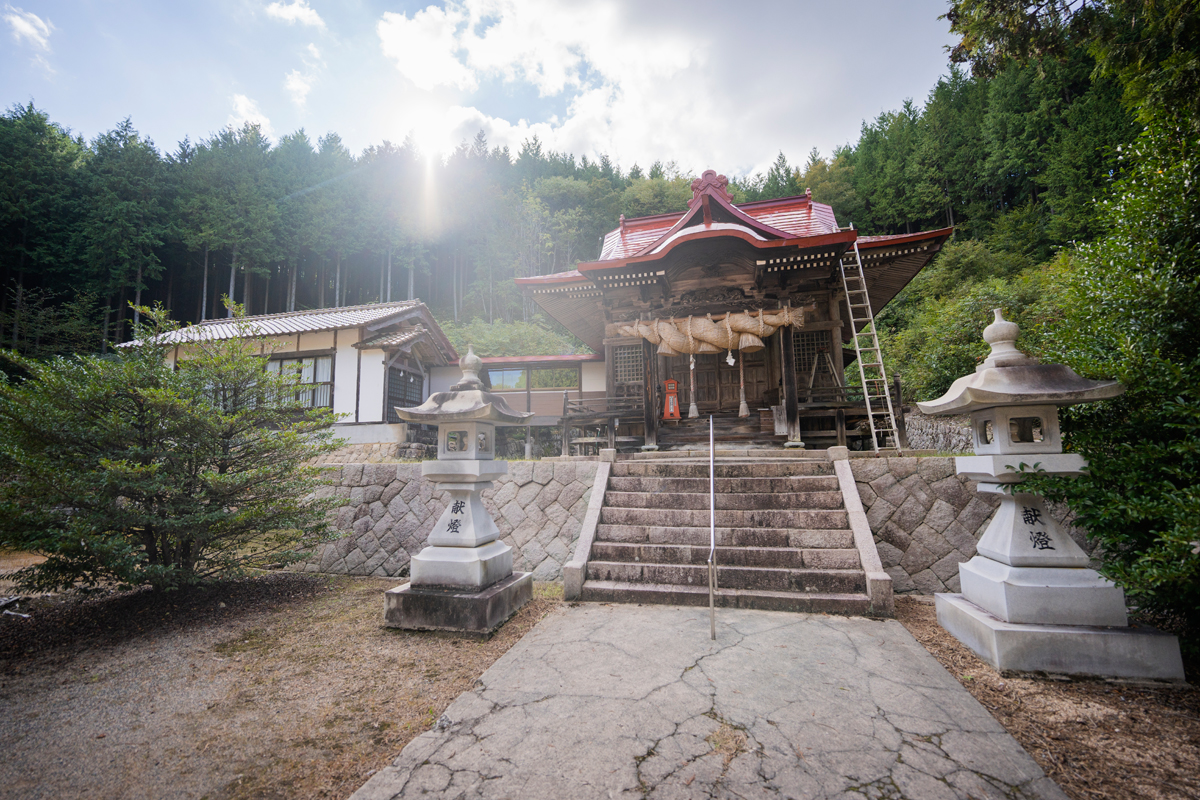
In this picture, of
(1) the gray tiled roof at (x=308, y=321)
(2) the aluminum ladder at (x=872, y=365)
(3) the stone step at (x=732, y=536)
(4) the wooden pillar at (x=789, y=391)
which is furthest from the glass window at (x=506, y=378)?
(3) the stone step at (x=732, y=536)

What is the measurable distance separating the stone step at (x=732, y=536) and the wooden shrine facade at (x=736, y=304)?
3739 millimetres

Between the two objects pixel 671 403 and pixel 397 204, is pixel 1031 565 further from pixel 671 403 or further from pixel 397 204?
pixel 397 204

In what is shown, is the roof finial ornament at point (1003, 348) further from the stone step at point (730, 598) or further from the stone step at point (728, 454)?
the stone step at point (728, 454)

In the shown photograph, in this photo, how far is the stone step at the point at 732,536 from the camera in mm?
4996

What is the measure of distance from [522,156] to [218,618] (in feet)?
152

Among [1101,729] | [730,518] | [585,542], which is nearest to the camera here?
[1101,729]

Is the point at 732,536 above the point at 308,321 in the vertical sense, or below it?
below

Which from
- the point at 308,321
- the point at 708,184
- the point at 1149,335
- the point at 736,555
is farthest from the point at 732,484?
the point at 308,321

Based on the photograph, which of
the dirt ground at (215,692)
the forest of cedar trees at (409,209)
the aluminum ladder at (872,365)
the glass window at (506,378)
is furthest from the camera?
the forest of cedar trees at (409,209)

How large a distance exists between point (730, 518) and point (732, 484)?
650mm

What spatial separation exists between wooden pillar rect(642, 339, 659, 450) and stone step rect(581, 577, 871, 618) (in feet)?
14.8

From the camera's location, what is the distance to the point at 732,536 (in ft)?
17.2

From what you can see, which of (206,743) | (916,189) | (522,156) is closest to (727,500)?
(206,743)

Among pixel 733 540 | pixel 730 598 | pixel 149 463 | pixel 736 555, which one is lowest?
pixel 730 598
